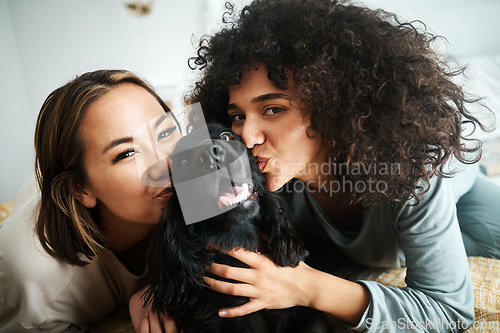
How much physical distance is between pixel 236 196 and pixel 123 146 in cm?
35

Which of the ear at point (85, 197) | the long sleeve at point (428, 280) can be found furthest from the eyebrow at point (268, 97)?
the ear at point (85, 197)

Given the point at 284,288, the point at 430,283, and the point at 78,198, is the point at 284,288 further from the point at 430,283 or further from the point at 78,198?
the point at 78,198

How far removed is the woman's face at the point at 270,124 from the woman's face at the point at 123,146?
230mm

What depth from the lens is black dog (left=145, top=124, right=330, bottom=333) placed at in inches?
29.7

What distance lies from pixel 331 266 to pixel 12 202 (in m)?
1.73

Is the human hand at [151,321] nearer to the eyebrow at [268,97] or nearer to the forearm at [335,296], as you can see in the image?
the forearm at [335,296]

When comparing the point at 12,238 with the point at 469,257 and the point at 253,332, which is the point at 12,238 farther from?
the point at 469,257

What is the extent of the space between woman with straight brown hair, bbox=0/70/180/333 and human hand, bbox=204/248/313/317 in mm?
241

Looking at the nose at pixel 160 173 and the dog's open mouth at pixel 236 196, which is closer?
the dog's open mouth at pixel 236 196

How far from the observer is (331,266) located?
118 cm

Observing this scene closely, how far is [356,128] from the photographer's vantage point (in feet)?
2.74

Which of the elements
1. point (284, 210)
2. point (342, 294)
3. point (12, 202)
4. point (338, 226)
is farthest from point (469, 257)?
point (12, 202)

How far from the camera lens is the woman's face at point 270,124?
2.78ft

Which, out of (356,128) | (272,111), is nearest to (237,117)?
(272,111)
